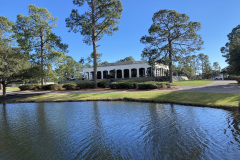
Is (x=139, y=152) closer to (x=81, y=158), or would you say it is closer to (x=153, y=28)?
(x=81, y=158)

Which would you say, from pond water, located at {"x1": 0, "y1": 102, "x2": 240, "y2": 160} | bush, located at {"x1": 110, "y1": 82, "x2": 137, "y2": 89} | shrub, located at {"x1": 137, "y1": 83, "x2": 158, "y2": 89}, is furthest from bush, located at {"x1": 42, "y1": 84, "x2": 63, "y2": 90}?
pond water, located at {"x1": 0, "y1": 102, "x2": 240, "y2": 160}

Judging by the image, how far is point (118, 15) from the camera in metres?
23.0

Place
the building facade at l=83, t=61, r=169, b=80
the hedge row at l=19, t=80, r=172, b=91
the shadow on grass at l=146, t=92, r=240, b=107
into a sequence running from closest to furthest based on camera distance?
the shadow on grass at l=146, t=92, r=240, b=107
the hedge row at l=19, t=80, r=172, b=91
the building facade at l=83, t=61, r=169, b=80

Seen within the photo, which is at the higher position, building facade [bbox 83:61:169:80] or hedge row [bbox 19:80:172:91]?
building facade [bbox 83:61:169:80]

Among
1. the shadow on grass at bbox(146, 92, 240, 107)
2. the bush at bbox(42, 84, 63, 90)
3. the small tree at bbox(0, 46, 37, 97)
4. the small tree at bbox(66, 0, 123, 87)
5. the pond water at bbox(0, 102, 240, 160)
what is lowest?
the pond water at bbox(0, 102, 240, 160)

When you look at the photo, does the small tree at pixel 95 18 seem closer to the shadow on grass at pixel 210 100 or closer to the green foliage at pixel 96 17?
the green foliage at pixel 96 17

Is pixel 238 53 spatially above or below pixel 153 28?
below

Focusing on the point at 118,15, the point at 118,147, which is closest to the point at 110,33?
the point at 118,15

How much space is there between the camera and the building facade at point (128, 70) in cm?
3853

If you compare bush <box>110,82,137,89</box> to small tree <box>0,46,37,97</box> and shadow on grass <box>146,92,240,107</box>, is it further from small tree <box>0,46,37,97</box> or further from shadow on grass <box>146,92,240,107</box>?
small tree <box>0,46,37,97</box>

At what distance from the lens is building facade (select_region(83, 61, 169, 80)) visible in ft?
126

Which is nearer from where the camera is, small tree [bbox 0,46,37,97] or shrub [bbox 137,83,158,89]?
small tree [bbox 0,46,37,97]

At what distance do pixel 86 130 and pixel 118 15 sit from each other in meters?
20.6

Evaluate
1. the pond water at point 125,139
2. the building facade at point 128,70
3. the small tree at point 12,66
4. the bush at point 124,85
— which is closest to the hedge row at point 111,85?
the bush at point 124,85
